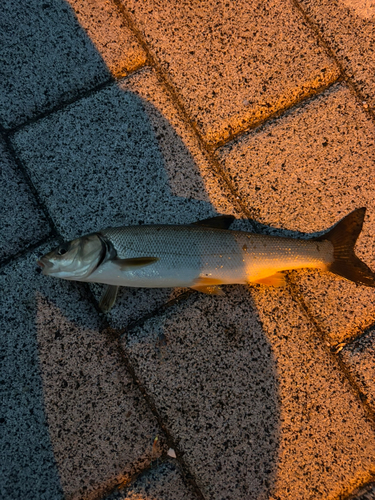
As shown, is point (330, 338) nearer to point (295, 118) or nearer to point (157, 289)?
point (157, 289)

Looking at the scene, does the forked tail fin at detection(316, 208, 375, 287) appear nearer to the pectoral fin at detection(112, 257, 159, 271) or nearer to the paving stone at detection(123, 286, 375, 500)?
the paving stone at detection(123, 286, 375, 500)

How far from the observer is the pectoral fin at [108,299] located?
121 inches

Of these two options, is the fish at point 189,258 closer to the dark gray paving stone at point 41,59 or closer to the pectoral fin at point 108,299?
the pectoral fin at point 108,299

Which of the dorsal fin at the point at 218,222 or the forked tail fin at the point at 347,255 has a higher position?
the dorsal fin at the point at 218,222

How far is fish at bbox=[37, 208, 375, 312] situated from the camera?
2908mm

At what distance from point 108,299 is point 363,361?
225 centimetres

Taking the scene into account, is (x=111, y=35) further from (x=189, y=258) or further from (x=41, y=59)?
(x=189, y=258)

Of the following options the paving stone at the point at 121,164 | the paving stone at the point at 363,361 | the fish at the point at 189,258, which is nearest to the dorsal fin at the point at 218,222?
the fish at the point at 189,258

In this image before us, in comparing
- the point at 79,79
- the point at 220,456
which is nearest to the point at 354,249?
the point at 220,456

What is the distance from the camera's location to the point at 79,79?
3.55 metres

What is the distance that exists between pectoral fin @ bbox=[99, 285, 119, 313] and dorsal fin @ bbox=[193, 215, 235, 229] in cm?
89

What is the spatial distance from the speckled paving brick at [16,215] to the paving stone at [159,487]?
2150 millimetres

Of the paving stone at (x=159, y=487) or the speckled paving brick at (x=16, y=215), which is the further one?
the speckled paving brick at (x=16, y=215)

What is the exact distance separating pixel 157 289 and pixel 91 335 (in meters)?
0.67
